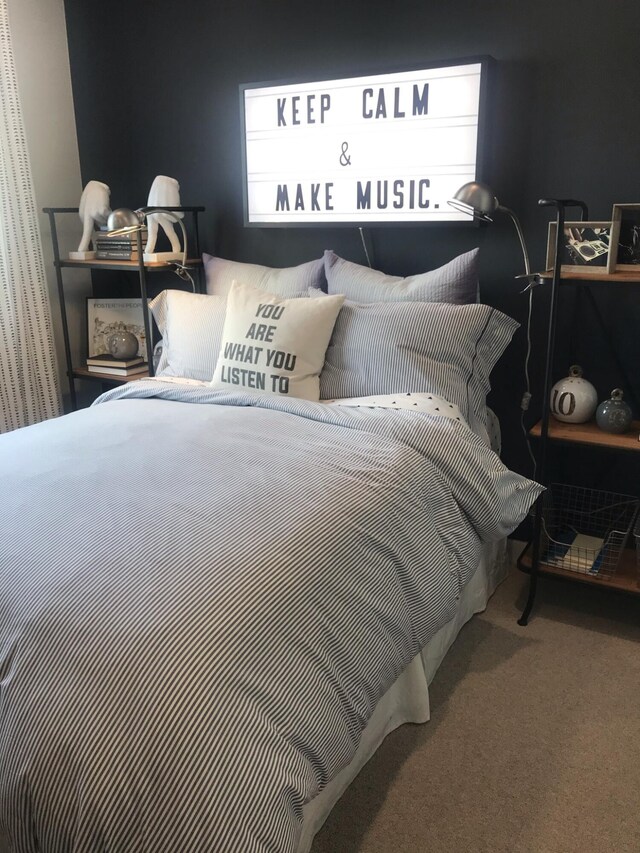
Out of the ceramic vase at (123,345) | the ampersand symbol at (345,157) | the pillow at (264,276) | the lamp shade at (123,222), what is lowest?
the ceramic vase at (123,345)

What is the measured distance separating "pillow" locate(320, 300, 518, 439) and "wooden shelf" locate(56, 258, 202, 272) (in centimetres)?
97

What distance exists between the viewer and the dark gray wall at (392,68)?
224cm

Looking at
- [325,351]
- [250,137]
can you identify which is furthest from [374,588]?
[250,137]

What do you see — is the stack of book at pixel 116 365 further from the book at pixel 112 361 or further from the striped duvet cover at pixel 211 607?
the striped duvet cover at pixel 211 607

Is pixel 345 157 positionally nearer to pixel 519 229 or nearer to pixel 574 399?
pixel 519 229

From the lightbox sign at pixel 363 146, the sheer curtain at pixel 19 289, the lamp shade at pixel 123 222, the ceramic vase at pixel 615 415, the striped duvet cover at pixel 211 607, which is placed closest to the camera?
the striped duvet cover at pixel 211 607

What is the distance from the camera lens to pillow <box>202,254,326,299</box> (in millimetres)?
2639

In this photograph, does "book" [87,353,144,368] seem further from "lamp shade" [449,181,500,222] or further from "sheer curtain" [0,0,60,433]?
"lamp shade" [449,181,500,222]

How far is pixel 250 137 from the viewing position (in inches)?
111

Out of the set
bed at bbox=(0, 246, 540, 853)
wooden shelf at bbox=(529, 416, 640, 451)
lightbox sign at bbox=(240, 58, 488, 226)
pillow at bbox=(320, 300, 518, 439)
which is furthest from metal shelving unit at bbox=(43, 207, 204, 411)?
wooden shelf at bbox=(529, 416, 640, 451)

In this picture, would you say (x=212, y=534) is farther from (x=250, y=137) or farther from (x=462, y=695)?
(x=250, y=137)

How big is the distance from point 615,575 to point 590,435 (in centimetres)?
49

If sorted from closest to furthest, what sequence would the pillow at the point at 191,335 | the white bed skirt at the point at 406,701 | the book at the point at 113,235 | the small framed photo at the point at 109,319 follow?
the white bed skirt at the point at 406,701 < the pillow at the point at 191,335 < the book at the point at 113,235 < the small framed photo at the point at 109,319

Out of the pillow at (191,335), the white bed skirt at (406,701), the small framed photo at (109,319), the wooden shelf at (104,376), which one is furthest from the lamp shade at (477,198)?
the small framed photo at (109,319)
